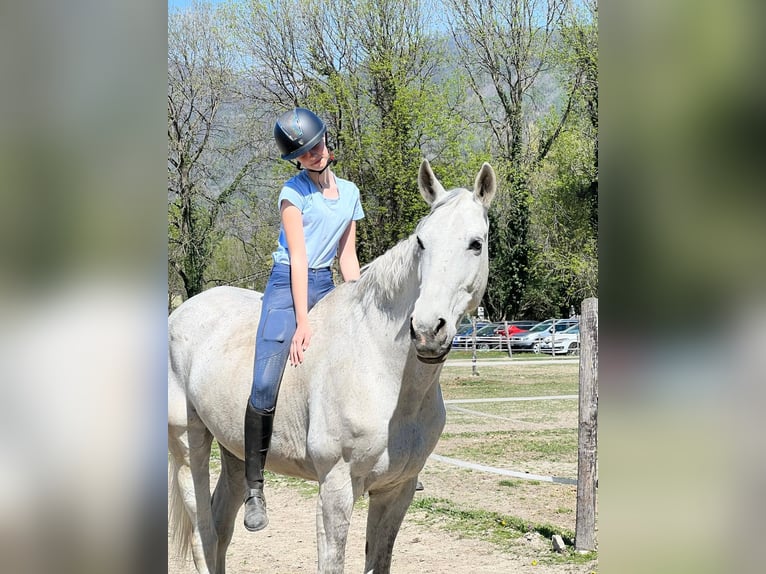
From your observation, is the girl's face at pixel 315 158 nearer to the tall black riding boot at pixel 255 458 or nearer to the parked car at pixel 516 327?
the tall black riding boot at pixel 255 458

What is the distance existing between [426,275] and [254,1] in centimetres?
2640

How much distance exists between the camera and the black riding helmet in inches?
125

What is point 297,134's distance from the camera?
3.17 m

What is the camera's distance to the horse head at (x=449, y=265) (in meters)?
2.45

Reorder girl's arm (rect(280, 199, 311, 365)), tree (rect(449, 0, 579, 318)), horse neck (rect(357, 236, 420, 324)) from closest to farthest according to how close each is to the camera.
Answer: horse neck (rect(357, 236, 420, 324)) < girl's arm (rect(280, 199, 311, 365)) < tree (rect(449, 0, 579, 318))

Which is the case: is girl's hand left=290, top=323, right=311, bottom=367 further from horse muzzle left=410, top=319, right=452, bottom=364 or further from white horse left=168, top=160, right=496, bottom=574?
horse muzzle left=410, top=319, right=452, bottom=364

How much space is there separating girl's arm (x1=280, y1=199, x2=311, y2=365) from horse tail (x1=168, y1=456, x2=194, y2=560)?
53.9 inches

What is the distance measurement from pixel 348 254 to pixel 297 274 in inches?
17.1

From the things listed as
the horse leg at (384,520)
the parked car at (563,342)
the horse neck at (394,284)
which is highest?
the horse neck at (394,284)

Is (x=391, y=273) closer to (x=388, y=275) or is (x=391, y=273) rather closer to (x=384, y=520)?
(x=388, y=275)

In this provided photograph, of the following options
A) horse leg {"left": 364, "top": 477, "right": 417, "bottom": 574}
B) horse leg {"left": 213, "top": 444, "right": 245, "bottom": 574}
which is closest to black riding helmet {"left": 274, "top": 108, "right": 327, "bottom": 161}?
horse leg {"left": 364, "top": 477, "right": 417, "bottom": 574}

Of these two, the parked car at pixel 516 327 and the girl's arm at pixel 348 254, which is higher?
the girl's arm at pixel 348 254

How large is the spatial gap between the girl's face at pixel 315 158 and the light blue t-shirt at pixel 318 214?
6cm

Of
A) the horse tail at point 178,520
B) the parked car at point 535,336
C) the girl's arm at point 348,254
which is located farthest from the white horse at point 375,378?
the parked car at point 535,336
